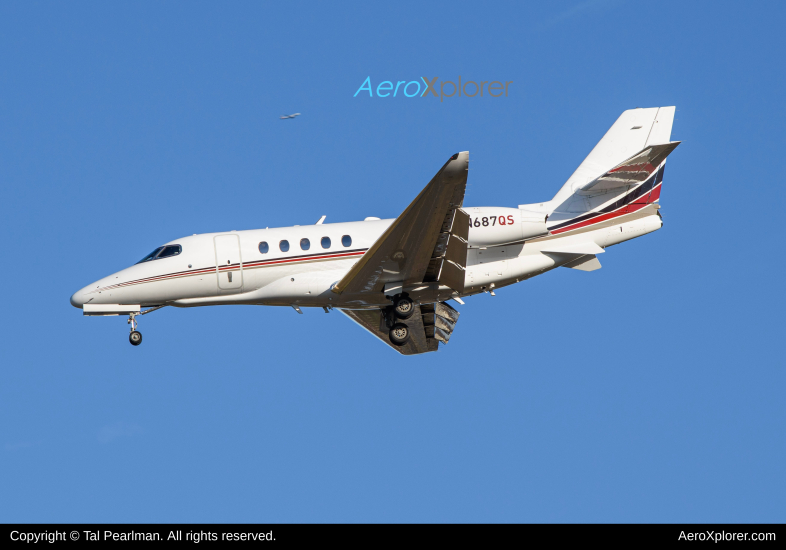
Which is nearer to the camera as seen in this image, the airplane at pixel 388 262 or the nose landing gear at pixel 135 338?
the airplane at pixel 388 262

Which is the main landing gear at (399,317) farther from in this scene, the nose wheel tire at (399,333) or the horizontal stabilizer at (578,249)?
the horizontal stabilizer at (578,249)

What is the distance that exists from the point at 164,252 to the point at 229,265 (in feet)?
5.96

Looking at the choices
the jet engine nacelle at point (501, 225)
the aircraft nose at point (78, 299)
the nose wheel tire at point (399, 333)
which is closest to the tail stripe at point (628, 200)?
the jet engine nacelle at point (501, 225)

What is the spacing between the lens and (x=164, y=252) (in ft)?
82.1

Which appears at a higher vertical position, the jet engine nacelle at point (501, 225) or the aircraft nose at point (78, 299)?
the jet engine nacelle at point (501, 225)

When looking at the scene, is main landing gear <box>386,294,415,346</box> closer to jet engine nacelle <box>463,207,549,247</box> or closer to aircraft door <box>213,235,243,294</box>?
jet engine nacelle <box>463,207,549,247</box>

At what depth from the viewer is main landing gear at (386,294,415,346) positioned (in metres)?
24.6

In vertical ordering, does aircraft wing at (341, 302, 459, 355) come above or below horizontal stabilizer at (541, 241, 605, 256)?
below

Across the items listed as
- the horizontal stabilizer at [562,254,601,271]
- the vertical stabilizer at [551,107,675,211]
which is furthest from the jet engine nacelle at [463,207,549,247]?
the vertical stabilizer at [551,107,675,211]

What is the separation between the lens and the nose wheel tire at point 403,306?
80.6 feet

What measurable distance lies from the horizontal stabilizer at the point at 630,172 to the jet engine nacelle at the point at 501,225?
1.97 m

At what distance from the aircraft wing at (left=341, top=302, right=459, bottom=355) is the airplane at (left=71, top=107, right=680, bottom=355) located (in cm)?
80

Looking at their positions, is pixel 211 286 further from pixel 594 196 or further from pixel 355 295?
pixel 594 196

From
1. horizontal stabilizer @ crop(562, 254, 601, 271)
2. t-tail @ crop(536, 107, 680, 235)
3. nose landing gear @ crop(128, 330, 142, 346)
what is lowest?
nose landing gear @ crop(128, 330, 142, 346)
